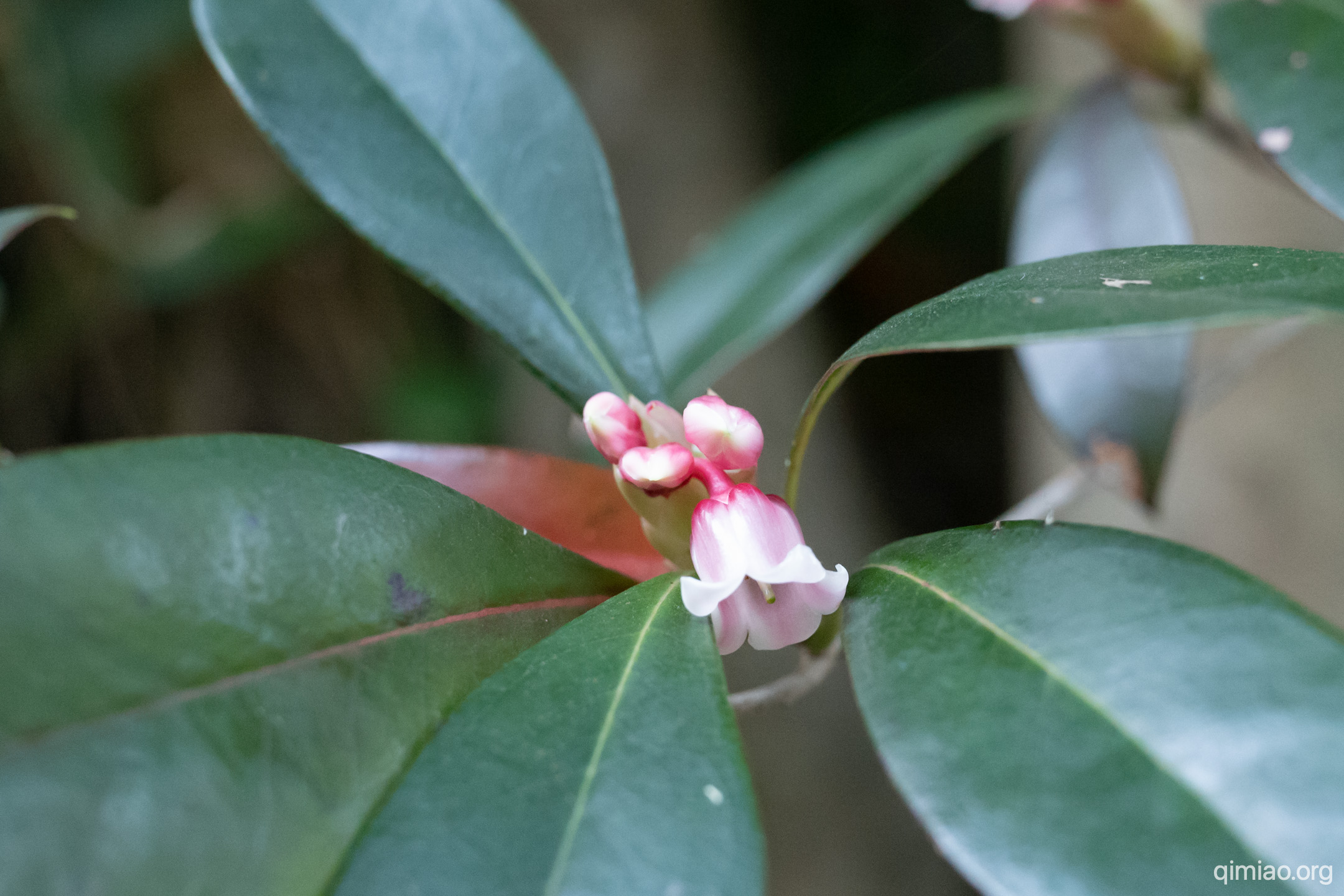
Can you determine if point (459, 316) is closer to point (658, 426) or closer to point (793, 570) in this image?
point (658, 426)

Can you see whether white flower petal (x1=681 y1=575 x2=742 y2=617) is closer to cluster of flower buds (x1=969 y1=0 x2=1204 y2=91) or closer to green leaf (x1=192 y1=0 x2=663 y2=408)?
green leaf (x1=192 y1=0 x2=663 y2=408)

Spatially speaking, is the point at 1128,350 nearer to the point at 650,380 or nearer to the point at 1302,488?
the point at 650,380

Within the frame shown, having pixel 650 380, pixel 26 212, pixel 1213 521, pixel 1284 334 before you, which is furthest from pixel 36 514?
pixel 1213 521

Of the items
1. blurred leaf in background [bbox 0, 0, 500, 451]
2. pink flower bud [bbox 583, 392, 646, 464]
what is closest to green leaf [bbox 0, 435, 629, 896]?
pink flower bud [bbox 583, 392, 646, 464]

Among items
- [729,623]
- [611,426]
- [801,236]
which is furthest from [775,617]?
[801,236]

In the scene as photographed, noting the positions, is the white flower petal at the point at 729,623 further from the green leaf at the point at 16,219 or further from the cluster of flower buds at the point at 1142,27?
the cluster of flower buds at the point at 1142,27
